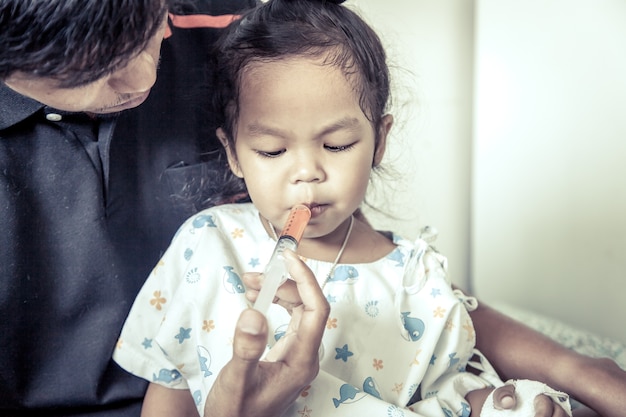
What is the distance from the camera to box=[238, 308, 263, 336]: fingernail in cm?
60

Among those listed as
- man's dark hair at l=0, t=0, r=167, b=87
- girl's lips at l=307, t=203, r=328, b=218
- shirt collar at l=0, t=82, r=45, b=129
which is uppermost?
man's dark hair at l=0, t=0, r=167, b=87

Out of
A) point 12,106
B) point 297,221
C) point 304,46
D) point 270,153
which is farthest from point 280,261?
point 12,106

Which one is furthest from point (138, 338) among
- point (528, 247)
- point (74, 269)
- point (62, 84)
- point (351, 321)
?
point (528, 247)

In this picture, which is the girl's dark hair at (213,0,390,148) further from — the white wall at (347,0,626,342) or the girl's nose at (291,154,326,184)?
the white wall at (347,0,626,342)

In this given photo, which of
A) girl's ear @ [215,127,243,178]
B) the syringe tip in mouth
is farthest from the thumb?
girl's ear @ [215,127,243,178]

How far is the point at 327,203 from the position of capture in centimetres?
86

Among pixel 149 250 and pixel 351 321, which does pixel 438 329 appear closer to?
pixel 351 321

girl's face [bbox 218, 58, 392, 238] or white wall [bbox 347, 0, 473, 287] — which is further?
white wall [bbox 347, 0, 473, 287]

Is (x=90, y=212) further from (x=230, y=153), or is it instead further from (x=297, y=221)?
(x=297, y=221)

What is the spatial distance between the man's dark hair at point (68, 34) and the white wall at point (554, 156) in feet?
3.57

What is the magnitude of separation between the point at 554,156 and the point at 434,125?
0.29 meters

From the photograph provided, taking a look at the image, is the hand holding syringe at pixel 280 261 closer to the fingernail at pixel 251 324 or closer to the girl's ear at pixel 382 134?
the fingernail at pixel 251 324

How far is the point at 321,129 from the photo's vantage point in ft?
2.71

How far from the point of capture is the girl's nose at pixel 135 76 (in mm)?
682
